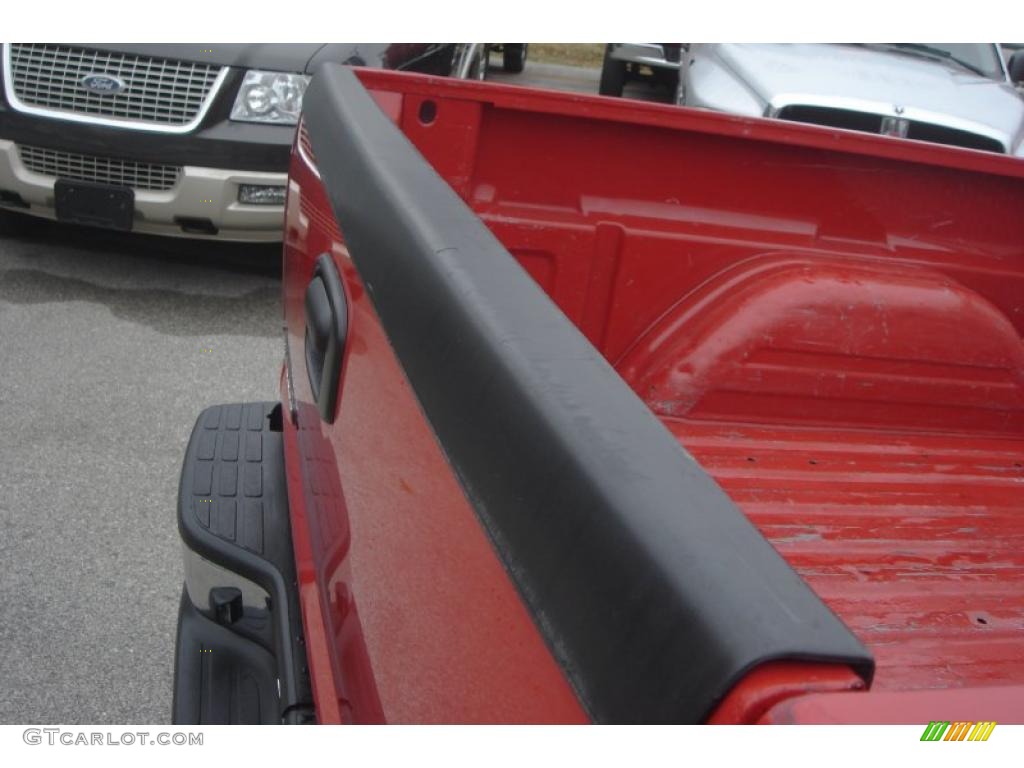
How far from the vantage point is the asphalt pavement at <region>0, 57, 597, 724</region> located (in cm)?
266

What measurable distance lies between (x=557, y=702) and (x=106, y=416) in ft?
10.9

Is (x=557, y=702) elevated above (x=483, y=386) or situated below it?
below

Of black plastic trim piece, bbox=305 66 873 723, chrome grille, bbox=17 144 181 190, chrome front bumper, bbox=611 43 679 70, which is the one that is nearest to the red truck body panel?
black plastic trim piece, bbox=305 66 873 723

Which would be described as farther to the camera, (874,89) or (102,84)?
(874,89)

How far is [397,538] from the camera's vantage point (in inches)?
49.3

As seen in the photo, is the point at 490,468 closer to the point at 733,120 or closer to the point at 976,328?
the point at 733,120

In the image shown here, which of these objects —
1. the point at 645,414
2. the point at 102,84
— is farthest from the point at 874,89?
the point at 645,414

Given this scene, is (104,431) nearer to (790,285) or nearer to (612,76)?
(790,285)

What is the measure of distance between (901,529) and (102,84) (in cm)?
386

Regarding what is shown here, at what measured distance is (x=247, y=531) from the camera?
1.92 m

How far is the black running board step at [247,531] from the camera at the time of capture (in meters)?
1.66

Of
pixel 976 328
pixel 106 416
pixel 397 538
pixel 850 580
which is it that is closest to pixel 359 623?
pixel 397 538
